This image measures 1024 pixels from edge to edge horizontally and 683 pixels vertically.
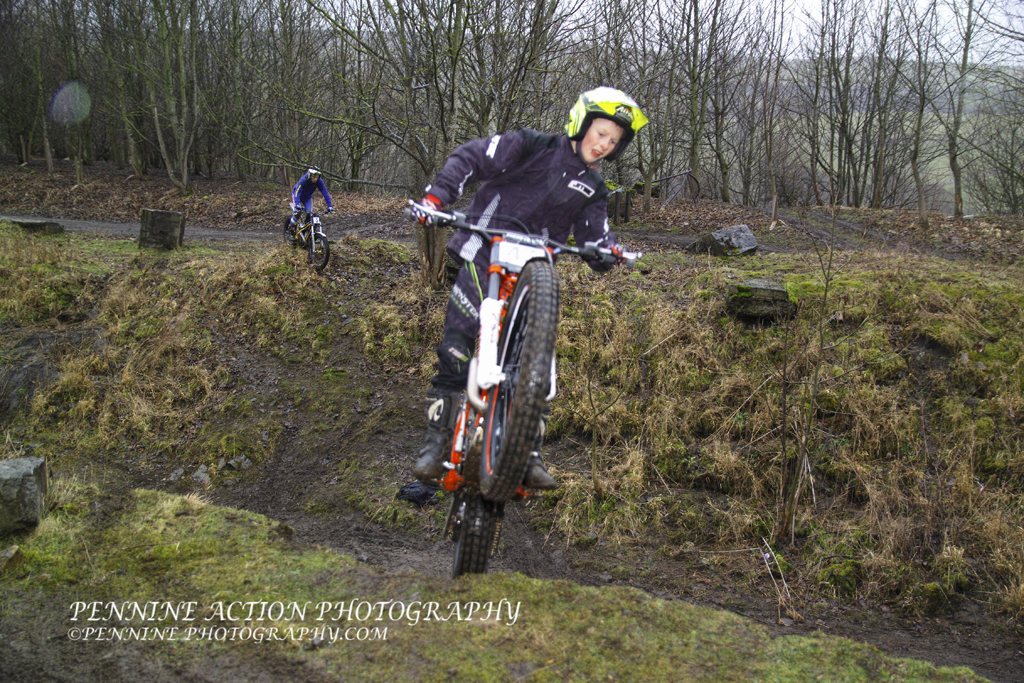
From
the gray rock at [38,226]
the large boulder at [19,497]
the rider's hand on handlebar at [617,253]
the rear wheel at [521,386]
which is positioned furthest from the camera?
the gray rock at [38,226]

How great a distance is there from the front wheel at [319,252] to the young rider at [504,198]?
5.85 metres

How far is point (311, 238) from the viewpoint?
9.30 m

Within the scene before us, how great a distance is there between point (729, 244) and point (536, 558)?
25.5 feet

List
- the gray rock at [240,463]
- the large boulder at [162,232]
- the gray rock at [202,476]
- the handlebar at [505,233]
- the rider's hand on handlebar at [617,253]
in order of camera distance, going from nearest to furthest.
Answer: the handlebar at [505,233]
the rider's hand on handlebar at [617,253]
the gray rock at [202,476]
the gray rock at [240,463]
the large boulder at [162,232]

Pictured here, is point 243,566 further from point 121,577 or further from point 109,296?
point 109,296

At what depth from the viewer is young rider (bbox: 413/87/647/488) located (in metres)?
3.47

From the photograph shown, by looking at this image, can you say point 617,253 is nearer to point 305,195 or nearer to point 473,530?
point 473,530

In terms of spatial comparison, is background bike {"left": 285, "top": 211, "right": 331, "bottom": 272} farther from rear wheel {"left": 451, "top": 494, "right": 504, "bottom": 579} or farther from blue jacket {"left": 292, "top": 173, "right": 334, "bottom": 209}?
rear wheel {"left": 451, "top": 494, "right": 504, "bottom": 579}

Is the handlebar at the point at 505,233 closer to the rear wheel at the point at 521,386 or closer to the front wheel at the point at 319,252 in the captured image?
the rear wheel at the point at 521,386

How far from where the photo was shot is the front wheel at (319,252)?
353 inches

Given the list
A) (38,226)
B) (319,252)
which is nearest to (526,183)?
(319,252)

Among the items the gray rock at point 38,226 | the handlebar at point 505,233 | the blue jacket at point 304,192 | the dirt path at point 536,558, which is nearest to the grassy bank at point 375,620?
the dirt path at point 536,558

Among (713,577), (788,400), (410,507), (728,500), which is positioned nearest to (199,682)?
(410,507)

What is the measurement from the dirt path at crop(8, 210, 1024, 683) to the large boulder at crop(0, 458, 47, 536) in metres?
1.44
